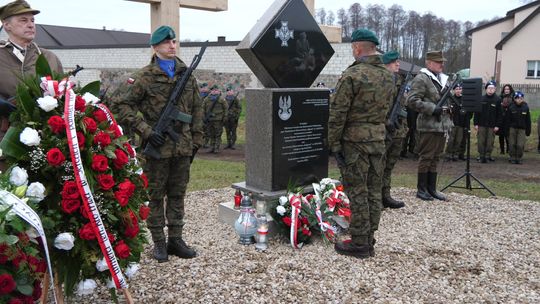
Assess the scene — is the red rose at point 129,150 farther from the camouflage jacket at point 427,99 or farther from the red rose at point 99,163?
the camouflage jacket at point 427,99

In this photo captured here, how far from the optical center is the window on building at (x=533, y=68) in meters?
34.3

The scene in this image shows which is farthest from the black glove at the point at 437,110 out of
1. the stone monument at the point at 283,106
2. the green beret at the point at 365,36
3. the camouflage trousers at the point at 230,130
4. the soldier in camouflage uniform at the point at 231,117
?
the camouflage trousers at the point at 230,130

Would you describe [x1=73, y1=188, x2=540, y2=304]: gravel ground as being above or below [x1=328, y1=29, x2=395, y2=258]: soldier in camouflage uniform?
below

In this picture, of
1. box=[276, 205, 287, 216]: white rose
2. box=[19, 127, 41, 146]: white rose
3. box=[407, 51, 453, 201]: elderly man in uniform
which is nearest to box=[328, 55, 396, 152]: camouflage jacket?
box=[276, 205, 287, 216]: white rose

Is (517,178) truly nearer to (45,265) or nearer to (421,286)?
(421,286)

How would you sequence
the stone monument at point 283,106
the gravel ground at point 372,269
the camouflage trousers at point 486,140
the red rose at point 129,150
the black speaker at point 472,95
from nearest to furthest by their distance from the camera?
1. the red rose at point 129,150
2. the gravel ground at point 372,269
3. the stone monument at point 283,106
4. the black speaker at point 472,95
5. the camouflage trousers at point 486,140

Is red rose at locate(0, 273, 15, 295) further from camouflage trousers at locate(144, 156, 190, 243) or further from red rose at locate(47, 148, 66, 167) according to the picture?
camouflage trousers at locate(144, 156, 190, 243)

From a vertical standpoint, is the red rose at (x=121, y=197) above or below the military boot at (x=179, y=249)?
above

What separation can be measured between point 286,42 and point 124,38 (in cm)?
5577

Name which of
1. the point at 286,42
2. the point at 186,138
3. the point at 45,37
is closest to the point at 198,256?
the point at 186,138

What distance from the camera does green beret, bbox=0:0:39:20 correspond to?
3918mm

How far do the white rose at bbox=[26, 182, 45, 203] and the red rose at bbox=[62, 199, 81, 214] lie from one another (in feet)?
0.42

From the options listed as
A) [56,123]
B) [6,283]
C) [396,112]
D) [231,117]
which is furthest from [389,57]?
[231,117]

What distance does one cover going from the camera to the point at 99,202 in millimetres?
3119
